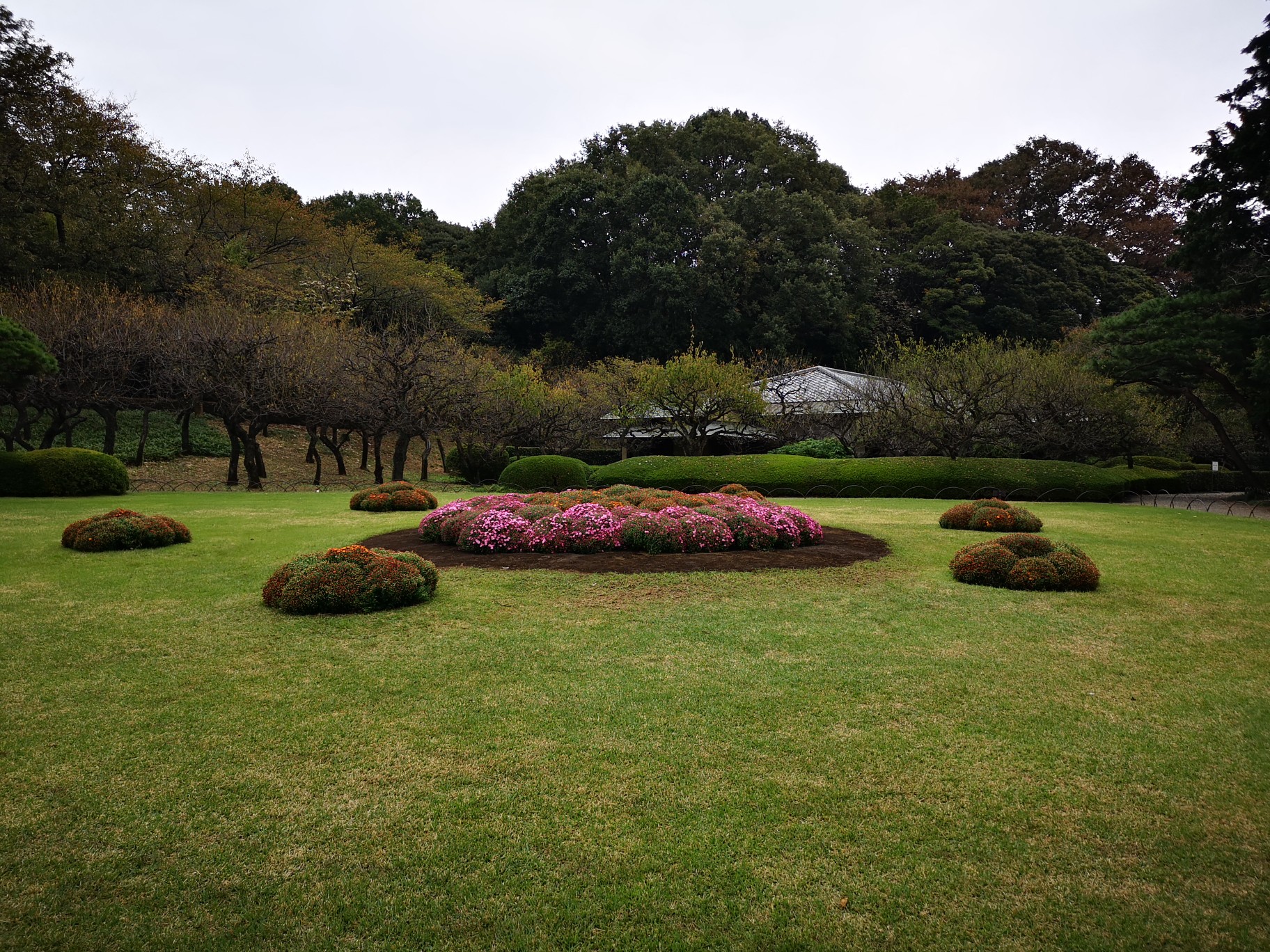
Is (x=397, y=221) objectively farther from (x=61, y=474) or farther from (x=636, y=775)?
(x=636, y=775)

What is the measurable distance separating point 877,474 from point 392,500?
500 inches

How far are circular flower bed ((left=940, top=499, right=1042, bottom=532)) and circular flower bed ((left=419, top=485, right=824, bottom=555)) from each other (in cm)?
267

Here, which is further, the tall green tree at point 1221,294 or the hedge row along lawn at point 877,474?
the hedge row along lawn at point 877,474

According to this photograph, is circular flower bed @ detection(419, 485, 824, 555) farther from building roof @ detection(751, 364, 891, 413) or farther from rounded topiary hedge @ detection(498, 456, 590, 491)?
building roof @ detection(751, 364, 891, 413)

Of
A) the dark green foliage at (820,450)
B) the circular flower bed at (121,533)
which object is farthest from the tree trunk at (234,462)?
the dark green foliage at (820,450)

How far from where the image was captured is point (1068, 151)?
50.3 m

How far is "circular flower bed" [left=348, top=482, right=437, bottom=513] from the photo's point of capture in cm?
1416

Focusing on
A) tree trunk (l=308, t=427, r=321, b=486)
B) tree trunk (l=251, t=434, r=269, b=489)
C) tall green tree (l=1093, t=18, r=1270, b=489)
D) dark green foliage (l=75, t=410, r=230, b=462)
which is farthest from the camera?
dark green foliage (l=75, t=410, r=230, b=462)

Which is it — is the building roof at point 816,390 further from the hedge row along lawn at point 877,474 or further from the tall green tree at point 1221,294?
the tall green tree at point 1221,294

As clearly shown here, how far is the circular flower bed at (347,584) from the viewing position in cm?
616

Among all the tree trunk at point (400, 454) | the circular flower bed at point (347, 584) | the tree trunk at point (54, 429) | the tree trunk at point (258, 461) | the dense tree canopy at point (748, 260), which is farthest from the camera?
the dense tree canopy at point (748, 260)

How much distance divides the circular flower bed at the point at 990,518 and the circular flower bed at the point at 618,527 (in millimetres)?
2674

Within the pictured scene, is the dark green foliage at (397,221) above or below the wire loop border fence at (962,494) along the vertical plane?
above

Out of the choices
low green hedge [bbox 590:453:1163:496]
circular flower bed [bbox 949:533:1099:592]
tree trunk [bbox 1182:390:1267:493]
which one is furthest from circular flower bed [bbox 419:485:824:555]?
tree trunk [bbox 1182:390:1267:493]
